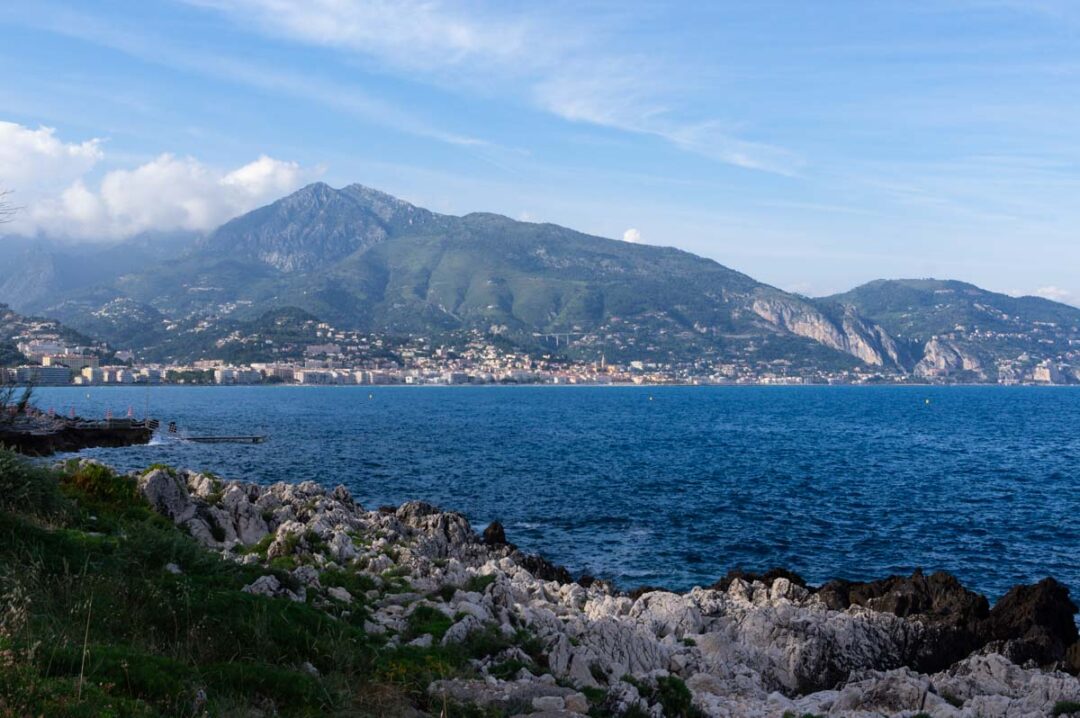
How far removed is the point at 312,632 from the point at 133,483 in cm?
1448

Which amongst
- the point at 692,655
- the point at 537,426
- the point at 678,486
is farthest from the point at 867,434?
the point at 692,655

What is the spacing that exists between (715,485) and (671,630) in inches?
1426

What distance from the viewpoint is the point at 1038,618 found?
22.4 meters

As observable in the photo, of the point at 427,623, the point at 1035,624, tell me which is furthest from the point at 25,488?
the point at 1035,624

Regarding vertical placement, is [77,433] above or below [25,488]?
below

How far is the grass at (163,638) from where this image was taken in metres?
9.09

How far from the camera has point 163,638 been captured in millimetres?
11719

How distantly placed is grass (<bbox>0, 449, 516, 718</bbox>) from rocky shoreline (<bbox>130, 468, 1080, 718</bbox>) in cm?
69

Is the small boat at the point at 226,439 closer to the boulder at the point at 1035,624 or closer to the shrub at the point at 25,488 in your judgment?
the shrub at the point at 25,488

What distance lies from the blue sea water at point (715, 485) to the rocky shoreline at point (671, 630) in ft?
23.5

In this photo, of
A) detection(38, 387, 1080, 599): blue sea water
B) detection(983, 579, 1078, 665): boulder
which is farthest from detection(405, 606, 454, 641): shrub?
detection(38, 387, 1080, 599): blue sea water

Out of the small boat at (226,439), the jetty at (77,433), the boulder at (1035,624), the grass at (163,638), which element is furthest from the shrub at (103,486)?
the small boat at (226,439)

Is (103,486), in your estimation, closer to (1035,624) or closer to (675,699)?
(675,699)

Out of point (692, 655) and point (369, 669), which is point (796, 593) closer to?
point (692, 655)
